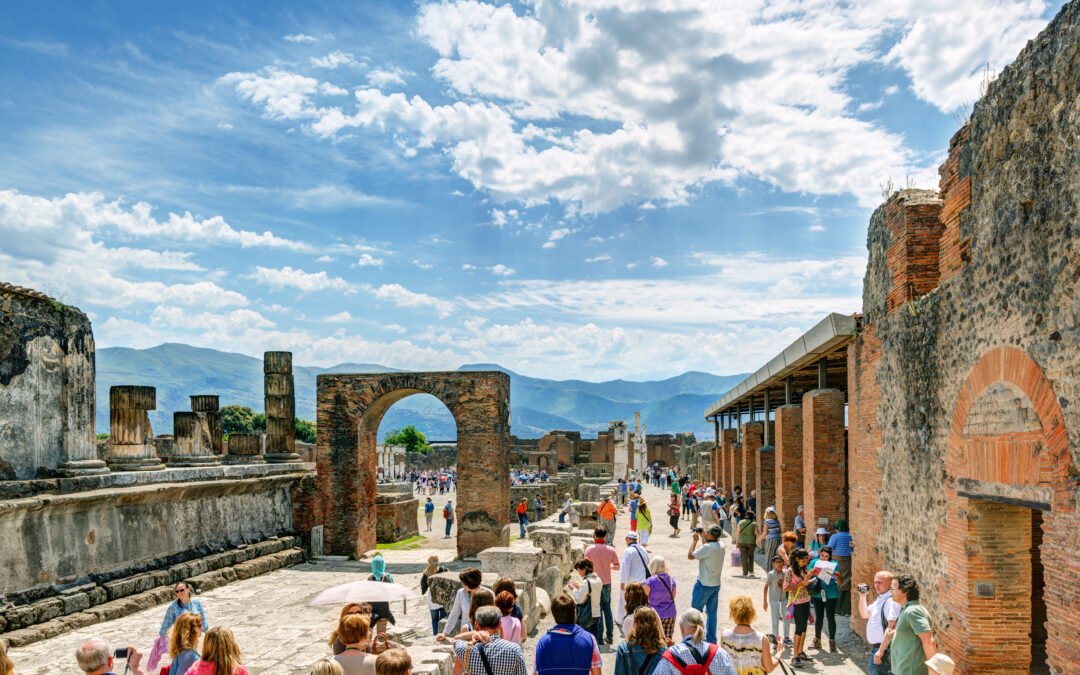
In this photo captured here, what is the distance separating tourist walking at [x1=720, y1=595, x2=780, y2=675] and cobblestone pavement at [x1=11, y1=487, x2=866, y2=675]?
10.1ft

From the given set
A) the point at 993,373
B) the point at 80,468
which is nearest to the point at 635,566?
the point at 993,373

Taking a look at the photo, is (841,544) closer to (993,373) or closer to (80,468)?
(993,373)

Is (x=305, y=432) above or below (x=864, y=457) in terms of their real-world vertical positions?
below

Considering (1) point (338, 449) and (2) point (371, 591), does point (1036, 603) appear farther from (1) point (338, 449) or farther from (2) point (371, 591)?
(1) point (338, 449)

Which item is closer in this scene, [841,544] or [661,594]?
[661,594]

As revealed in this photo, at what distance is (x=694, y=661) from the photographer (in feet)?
17.1

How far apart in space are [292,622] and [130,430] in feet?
24.4

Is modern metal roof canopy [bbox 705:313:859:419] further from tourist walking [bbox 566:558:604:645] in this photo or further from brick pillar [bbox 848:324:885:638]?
tourist walking [bbox 566:558:604:645]

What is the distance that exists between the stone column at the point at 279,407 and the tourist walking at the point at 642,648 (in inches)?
720

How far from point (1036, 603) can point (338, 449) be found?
15.9 m

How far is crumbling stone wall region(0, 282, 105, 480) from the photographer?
13.0 meters

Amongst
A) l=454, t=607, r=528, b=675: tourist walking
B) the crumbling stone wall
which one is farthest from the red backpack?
the crumbling stone wall

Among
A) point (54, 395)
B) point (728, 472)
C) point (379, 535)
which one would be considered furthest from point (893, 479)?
point (728, 472)

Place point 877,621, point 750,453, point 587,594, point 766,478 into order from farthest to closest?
1. point 750,453
2. point 766,478
3. point 587,594
4. point 877,621
